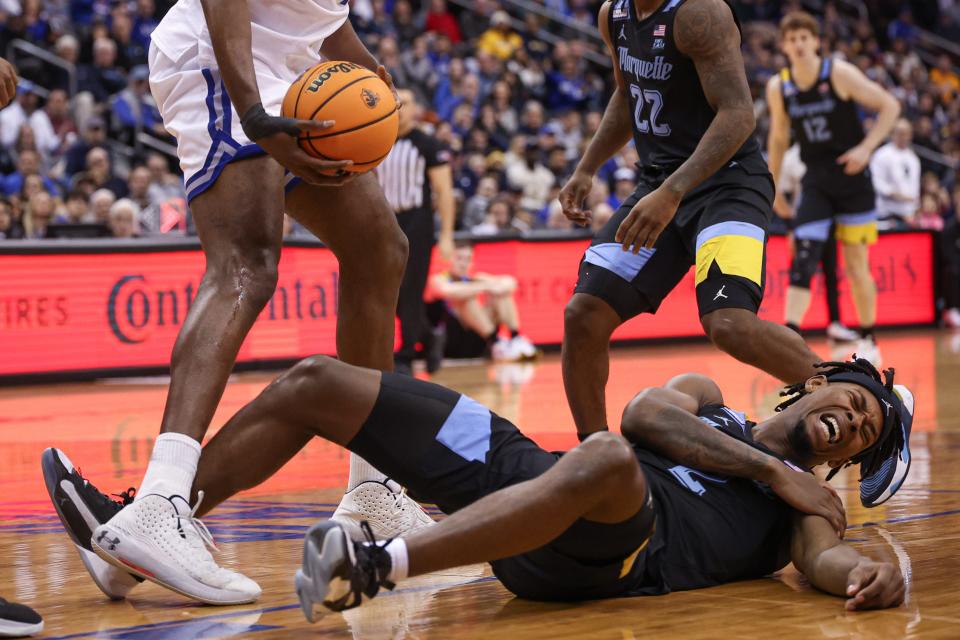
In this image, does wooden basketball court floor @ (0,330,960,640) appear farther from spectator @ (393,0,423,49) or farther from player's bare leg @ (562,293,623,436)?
spectator @ (393,0,423,49)

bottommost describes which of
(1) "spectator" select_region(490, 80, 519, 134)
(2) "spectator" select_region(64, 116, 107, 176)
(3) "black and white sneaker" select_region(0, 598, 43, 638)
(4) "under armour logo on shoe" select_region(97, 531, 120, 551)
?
(3) "black and white sneaker" select_region(0, 598, 43, 638)

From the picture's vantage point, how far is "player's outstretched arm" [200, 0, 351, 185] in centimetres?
351

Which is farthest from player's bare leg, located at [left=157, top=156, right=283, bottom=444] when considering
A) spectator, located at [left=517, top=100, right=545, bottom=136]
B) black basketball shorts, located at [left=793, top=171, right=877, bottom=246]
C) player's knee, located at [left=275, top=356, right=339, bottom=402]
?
spectator, located at [left=517, top=100, right=545, bottom=136]

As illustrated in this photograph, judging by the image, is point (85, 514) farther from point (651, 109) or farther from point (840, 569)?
point (651, 109)

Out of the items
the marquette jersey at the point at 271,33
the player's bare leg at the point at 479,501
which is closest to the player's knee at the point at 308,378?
the player's bare leg at the point at 479,501

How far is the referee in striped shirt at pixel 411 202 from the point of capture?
29.1ft

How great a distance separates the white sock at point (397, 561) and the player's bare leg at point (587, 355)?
2.18 m

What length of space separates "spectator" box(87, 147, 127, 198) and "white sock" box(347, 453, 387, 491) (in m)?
9.52

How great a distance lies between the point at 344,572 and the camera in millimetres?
2648

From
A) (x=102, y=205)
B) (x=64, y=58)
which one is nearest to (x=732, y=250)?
(x=102, y=205)

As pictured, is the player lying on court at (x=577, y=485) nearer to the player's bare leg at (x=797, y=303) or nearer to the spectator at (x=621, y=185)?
the player's bare leg at (x=797, y=303)

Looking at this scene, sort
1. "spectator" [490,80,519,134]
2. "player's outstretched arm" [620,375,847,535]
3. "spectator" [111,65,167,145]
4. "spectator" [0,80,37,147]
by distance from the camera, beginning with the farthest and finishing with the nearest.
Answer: "spectator" [490,80,519,134] < "spectator" [111,65,167,145] < "spectator" [0,80,37,147] < "player's outstretched arm" [620,375,847,535]

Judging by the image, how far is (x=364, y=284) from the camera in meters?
3.98

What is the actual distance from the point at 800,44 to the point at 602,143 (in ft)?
17.4
